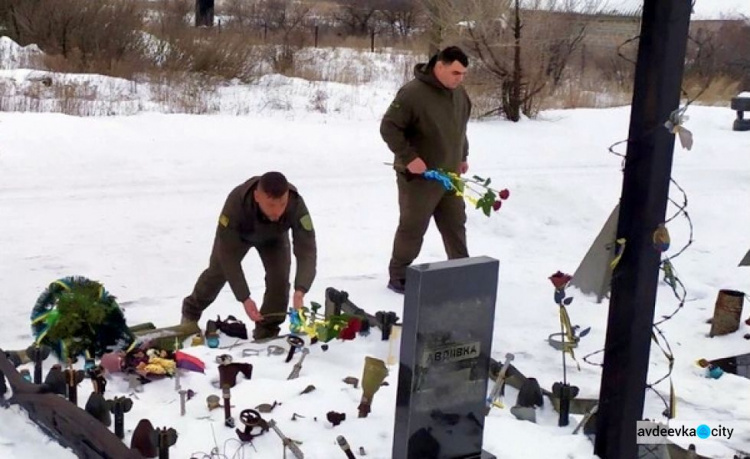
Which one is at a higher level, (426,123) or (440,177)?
(426,123)

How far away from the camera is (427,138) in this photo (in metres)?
5.84

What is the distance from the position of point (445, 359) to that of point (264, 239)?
2.30 metres

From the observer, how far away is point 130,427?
3.49 metres

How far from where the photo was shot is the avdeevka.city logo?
3.34 meters

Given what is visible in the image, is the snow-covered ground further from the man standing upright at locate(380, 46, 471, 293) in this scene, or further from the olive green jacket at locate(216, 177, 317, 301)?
the man standing upright at locate(380, 46, 471, 293)

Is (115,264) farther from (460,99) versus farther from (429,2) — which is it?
(429,2)

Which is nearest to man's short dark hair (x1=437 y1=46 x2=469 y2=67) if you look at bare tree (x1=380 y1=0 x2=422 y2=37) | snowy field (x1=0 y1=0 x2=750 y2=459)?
snowy field (x1=0 y1=0 x2=750 y2=459)

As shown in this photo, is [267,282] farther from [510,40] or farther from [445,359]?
[510,40]

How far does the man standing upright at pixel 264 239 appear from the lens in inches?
191

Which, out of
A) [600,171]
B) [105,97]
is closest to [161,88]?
[105,97]

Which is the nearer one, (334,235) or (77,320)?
(77,320)

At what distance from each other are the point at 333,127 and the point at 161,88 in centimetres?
531

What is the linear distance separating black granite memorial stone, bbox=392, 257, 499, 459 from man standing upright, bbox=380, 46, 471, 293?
2.60 metres

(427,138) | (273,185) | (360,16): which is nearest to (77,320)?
(273,185)
